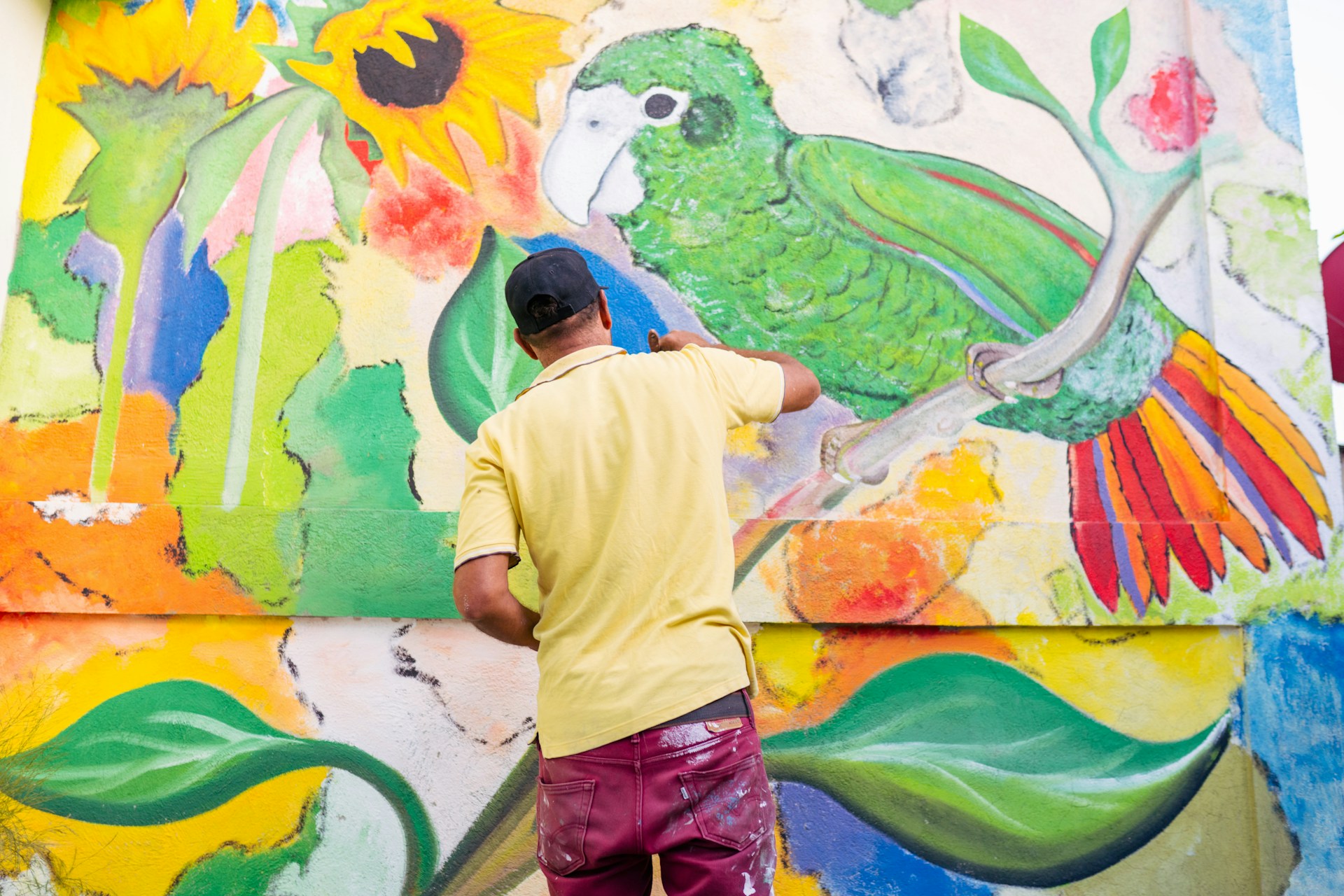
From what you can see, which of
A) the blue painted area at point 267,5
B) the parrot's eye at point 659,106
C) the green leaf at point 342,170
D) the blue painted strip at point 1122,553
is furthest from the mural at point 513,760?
the blue painted area at point 267,5

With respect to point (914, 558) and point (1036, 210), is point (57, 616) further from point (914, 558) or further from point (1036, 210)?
point (1036, 210)

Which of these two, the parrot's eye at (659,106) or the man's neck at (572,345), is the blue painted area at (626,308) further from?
the man's neck at (572,345)

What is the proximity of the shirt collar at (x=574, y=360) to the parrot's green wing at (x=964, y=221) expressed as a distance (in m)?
1.33

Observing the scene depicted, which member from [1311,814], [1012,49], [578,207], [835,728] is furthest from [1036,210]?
[1311,814]

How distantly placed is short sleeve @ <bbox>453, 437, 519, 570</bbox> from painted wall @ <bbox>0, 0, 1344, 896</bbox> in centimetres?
95

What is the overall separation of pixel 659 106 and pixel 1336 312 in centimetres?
224

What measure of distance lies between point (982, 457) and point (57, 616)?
2.87m

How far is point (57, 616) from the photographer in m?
2.61

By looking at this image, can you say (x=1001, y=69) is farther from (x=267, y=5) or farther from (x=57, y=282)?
(x=57, y=282)

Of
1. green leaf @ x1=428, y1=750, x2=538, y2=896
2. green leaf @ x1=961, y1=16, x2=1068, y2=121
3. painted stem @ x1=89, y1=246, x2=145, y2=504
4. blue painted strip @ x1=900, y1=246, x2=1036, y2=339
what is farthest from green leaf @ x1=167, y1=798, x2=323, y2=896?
green leaf @ x1=961, y1=16, x2=1068, y2=121

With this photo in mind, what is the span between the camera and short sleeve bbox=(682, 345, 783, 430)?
1699mm

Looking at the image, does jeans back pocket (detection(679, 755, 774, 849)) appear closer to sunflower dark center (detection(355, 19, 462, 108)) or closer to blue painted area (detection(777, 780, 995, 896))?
blue painted area (detection(777, 780, 995, 896))

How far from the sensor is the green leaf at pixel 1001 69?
2.80 metres

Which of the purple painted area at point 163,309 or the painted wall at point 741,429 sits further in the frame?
the purple painted area at point 163,309
